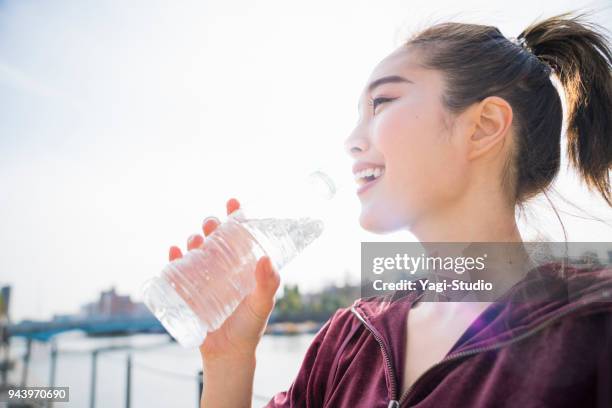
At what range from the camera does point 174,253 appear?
3.80 ft

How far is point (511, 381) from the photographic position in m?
0.77

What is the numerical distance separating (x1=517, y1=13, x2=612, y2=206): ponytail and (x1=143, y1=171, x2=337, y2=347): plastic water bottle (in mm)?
705

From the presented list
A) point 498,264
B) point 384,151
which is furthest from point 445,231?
point 384,151

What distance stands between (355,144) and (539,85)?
543mm

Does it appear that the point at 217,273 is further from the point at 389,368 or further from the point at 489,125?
the point at 489,125

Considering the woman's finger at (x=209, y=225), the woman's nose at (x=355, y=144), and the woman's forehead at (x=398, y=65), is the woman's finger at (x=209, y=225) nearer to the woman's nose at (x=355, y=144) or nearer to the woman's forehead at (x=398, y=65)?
the woman's nose at (x=355, y=144)

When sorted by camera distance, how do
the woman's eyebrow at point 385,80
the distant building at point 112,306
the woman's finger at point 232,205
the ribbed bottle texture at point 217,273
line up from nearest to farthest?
the ribbed bottle texture at point 217,273
the woman's eyebrow at point 385,80
the woman's finger at point 232,205
the distant building at point 112,306

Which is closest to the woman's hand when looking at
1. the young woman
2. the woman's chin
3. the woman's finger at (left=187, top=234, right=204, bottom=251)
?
the young woman

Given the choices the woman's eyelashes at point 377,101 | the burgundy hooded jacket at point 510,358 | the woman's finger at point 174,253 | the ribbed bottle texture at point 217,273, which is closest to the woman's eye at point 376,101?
the woman's eyelashes at point 377,101

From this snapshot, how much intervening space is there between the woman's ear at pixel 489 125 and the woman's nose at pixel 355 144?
26cm

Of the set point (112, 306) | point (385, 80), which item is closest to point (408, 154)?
point (385, 80)

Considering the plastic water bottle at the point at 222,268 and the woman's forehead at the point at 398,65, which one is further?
the woman's forehead at the point at 398,65

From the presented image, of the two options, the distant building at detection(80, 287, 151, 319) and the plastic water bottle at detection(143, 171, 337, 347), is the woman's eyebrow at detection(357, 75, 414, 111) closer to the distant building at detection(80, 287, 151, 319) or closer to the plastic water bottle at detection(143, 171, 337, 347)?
the plastic water bottle at detection(143, 171, 337, 347)

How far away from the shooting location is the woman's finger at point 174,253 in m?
1.15
